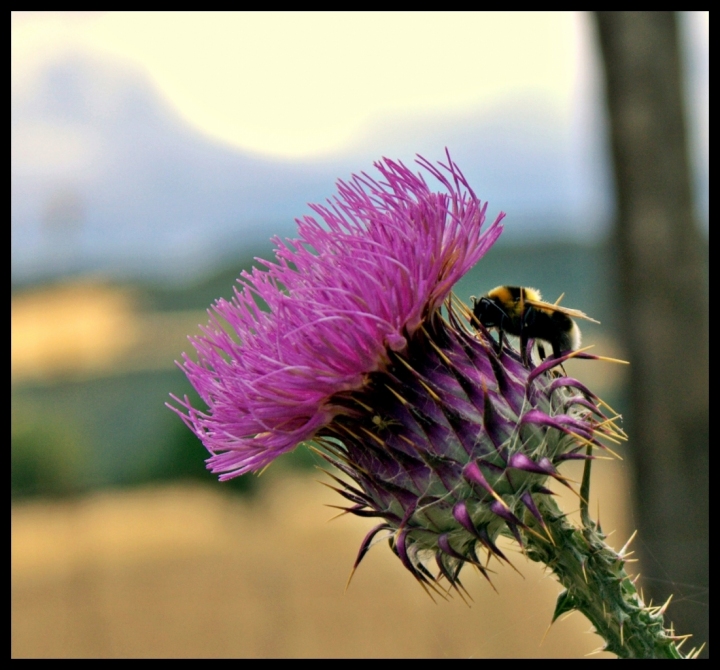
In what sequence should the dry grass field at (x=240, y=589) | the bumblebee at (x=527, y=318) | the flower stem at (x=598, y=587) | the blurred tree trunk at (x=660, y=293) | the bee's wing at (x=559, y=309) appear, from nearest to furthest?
the flower stem at (x=598, y=587)
the bee's wing at (x=559, y=309)
the bumblebee at (x=527, y=318)
the blurred tree trunk at (x=660, y=293)
the dry grass field at (x=240, y=589)

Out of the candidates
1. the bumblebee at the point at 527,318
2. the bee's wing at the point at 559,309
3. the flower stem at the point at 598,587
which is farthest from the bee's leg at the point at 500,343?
the flower stem at the point at 598,587

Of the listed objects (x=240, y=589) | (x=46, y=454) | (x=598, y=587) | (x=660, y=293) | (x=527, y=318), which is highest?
(x=527, y=318)

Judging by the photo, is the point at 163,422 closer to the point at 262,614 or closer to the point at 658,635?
the point at 262,614

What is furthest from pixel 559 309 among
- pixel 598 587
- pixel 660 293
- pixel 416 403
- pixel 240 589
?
pixel 240 589

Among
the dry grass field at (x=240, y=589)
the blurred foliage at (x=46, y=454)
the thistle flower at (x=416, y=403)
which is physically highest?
the thistle flower at (x=416, y=403)

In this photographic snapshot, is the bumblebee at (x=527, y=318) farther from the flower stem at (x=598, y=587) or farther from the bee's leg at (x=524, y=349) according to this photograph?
the flower stem at (x=598, y=587)

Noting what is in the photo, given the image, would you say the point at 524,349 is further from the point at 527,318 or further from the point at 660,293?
the point at 660,293
